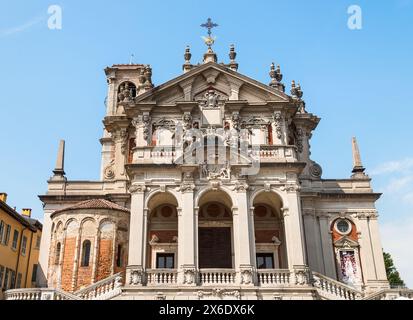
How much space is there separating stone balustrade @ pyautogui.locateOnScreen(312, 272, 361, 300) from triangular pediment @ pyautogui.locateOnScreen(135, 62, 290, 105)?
1279cm

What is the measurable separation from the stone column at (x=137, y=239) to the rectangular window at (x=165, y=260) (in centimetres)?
334

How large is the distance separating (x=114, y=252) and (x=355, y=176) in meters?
18.1

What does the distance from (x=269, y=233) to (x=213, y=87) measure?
11022mm

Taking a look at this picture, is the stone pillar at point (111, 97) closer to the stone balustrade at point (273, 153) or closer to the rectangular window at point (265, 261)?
the stone balustrade at point (273, 153)

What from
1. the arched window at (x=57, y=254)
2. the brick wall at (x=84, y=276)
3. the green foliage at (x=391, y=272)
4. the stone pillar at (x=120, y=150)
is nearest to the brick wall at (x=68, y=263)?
the brick wall at (x=84, y=276)

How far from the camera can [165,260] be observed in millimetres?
29938

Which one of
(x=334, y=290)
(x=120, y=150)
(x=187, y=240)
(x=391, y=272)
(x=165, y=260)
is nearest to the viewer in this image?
(x=334, y=290)

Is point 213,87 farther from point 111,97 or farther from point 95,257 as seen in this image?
point 95,257

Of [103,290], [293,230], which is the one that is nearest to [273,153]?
[293,230]

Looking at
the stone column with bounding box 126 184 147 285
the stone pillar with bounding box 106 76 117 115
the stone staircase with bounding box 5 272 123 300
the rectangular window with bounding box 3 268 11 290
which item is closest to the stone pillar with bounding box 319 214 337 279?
the stone column with bounding box 126 184 147 285

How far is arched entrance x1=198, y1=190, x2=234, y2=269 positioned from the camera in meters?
29.6
